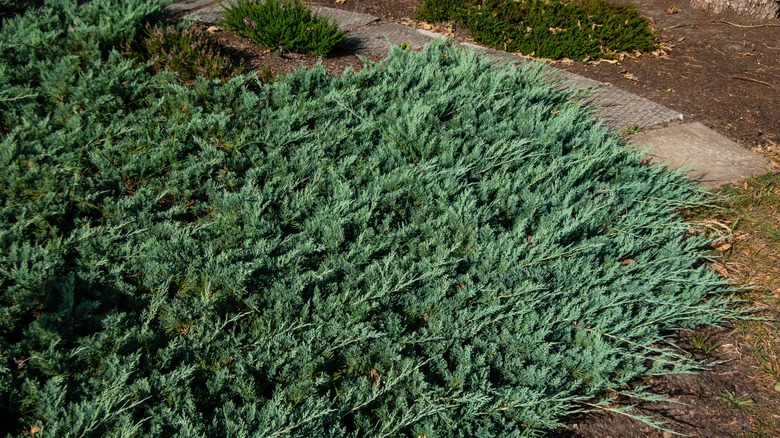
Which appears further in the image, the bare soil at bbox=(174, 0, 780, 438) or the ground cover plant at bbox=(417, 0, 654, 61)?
the ground cover plant at bbox=(417, 0, 654, 61)

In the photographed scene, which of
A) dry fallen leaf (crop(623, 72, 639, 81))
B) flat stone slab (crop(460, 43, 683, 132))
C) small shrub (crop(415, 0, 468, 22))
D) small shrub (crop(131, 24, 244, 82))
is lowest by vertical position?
small shrub (crop(131, 24, 244, 82))

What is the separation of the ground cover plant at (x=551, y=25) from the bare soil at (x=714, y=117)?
0.14 meters

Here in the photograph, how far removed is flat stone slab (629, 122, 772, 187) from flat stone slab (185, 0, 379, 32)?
2.87 meters

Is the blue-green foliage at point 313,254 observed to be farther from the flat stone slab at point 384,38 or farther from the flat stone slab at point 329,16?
the flat stone slab at point 329,16

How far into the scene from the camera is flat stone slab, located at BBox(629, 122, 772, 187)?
13.3 ft

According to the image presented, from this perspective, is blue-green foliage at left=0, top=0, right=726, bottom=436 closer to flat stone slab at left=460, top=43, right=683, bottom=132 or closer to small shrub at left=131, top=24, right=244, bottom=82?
small shrub at left=131, top=24, right=244, bottom=82

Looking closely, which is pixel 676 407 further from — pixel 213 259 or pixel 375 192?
pixel 213 259

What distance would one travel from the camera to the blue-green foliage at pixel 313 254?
224 centimetres

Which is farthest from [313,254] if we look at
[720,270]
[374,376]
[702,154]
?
[702,154]

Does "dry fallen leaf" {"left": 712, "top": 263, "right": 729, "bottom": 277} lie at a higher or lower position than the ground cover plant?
lower

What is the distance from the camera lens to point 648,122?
453 centimetres

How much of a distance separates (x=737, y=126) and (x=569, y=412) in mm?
3413

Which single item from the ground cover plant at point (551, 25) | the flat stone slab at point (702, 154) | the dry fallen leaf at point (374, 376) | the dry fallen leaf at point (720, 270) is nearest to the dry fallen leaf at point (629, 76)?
the ground cover plant at point (551, 25)

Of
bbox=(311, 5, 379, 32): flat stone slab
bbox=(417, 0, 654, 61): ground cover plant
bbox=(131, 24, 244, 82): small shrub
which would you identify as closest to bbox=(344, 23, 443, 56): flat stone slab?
bbox=(311, 5, 379, 32): flat stone slab
